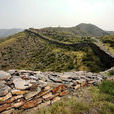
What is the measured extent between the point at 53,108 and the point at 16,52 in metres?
38.0

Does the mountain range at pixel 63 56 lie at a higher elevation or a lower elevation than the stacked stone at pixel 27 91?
lower

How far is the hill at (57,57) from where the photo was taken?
1766cm

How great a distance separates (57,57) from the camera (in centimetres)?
2498

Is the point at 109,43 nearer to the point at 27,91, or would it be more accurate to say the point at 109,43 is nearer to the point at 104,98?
the point at 104,98

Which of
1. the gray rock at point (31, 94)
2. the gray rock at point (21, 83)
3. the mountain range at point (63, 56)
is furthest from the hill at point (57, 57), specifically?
the gray rock at point (21, 83)

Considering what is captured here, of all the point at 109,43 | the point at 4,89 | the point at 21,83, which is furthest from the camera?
the point at 109,43

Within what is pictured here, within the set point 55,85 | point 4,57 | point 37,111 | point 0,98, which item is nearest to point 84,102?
point 55,85

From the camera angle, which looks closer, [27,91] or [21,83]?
[27,91]

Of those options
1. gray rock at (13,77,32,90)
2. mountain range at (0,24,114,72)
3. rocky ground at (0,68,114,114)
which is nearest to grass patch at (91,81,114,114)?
rocky ground at (0,68,114,114)

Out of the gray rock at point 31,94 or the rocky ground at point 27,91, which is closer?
the rocky ground at point 27,91

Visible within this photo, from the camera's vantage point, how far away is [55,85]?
5.31m

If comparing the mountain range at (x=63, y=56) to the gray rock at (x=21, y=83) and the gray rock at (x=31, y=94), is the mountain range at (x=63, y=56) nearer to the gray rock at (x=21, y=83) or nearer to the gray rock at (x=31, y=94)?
the gray rock at (x=31, y=94)

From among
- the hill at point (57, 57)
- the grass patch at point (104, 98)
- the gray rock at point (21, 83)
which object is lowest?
the hill at point (57, 57)

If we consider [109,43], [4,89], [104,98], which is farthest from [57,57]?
[4,89]
